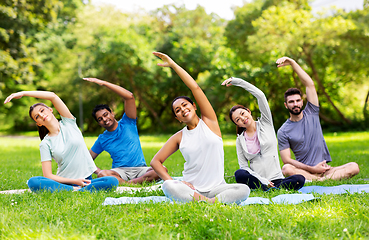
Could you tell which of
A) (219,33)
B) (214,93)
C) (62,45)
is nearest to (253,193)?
(214,93)

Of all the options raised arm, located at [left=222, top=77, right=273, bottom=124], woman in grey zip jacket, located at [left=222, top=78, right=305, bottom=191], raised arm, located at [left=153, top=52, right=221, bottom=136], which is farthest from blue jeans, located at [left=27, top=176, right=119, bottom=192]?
raised arm, located at [left=222, top=77, right=273, bottom=124]

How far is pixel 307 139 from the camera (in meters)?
5.63

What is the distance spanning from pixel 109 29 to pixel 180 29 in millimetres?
5262

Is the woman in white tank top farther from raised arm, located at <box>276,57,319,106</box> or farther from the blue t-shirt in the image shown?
the blue t-shirt

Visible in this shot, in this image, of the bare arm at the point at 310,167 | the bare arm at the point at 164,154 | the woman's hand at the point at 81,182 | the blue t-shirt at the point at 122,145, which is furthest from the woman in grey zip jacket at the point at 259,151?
the woman's hand at the point at 81,182

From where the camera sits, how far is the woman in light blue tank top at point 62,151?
470 centimetres

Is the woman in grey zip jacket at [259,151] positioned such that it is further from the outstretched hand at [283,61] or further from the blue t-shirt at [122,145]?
the blue t-shirt at [122,145]

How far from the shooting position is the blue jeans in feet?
14.8

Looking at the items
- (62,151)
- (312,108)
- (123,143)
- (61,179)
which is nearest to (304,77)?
(312,108)

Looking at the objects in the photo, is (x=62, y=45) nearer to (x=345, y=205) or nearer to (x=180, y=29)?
(x=180, y=29)

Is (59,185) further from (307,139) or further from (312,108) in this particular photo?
(312,108)

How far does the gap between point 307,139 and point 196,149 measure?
2602 mm

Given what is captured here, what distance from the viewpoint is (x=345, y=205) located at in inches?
143

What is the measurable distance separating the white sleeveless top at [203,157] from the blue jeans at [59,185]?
1326mm
